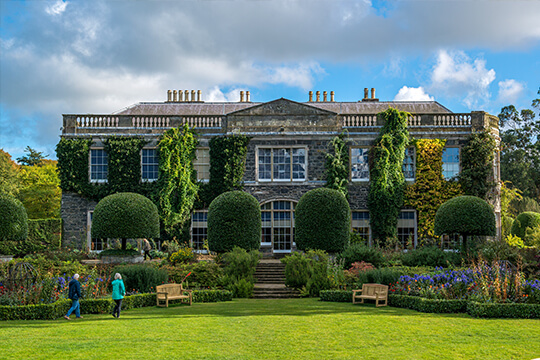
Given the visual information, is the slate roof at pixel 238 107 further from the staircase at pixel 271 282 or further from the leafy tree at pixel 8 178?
the staircase at pixel 271 282

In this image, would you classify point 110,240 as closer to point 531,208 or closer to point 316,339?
point 316,339

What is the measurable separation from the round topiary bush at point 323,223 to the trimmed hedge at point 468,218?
12.6ft

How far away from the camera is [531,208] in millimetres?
36781

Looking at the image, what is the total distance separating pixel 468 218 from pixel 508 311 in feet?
29.3

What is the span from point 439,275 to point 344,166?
481 inches

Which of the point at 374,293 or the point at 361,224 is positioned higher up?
the point at 361,224

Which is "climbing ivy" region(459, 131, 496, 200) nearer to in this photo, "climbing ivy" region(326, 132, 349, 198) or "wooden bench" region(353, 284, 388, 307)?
"climbing ivy" region(326, 132, 349, 198)

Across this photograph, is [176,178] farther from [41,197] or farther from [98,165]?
[41,197]

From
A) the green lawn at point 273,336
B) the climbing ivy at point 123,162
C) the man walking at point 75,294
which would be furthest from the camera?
the climbing ivy at point 123,162

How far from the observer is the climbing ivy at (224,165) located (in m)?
26.5

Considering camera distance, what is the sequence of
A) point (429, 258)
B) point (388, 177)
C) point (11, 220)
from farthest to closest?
point (388, 177) → point (11, 220) → point (429, 258)

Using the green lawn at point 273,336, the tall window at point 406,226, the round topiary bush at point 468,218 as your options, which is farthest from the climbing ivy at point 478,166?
the green lawn at point 273,336

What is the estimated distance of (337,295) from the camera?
1591 cm

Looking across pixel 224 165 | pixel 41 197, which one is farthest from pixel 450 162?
pixel 41 197
